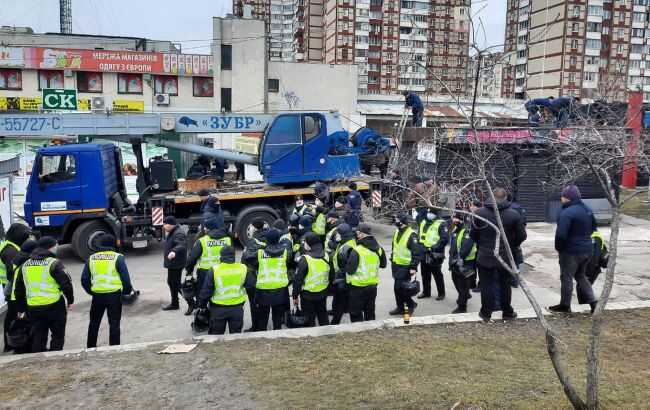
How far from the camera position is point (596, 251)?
8.24 meters

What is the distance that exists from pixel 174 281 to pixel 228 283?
105 inches

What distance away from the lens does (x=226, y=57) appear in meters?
37.5

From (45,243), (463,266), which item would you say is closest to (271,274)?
(45,243)

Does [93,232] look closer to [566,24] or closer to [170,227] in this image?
[170,227]

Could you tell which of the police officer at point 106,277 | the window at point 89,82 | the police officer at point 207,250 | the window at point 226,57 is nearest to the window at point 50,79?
the window at point 89,82

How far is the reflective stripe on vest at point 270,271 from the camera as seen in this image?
6961 millimetres

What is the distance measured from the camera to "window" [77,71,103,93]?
1387 inches

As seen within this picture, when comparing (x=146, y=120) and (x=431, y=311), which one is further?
(x=146, y=120)

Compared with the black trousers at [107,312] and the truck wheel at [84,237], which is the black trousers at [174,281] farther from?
the truck wheel at [84,237]

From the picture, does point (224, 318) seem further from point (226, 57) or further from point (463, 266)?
point (226, 57)

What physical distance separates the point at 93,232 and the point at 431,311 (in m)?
7.36

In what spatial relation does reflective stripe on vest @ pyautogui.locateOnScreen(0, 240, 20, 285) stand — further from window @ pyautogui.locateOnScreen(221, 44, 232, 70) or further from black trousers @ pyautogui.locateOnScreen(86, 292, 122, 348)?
window @ pyautogui.locateOnScreen(221, 44, 232, 70)

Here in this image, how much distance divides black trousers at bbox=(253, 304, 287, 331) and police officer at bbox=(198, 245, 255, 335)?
1.35 feet

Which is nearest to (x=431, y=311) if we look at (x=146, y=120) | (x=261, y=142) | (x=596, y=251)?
(x=596, y=251)
